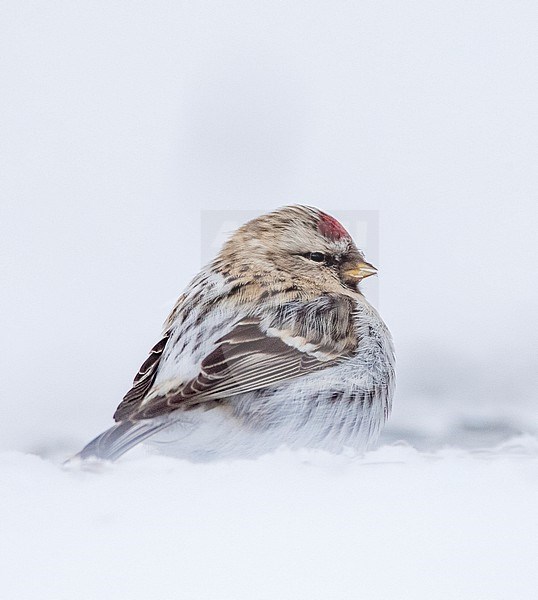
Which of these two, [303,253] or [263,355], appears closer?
[263,355]

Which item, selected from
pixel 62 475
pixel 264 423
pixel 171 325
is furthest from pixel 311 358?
pixel 62 475

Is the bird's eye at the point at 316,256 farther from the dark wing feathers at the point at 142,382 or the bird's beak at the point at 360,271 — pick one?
the dark wing feathers at the point at 142,382

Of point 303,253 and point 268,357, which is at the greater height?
point 303,253

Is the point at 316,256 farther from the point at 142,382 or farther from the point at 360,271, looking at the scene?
the point at 142,382

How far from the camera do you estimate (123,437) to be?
91cm

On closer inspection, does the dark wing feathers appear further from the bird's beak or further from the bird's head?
the bird's beak

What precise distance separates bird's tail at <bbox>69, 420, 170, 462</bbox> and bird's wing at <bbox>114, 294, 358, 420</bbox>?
12mm

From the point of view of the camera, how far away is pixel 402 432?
43.0 inches

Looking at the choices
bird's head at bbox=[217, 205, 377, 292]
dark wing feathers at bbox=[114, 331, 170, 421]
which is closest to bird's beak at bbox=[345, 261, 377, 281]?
bird's head at bbox=[217, 205, 377, 292]

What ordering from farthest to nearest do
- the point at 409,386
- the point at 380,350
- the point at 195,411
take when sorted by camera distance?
the point at 409,386, the point at 380,350, the point at 195,411

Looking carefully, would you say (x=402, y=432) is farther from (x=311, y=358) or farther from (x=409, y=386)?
(x=311, y=358)

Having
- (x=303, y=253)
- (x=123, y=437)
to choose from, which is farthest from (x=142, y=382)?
(x=303, y=253)

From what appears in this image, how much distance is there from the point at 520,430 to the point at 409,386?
17 centimetres

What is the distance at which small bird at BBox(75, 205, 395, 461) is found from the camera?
3.03 feet
